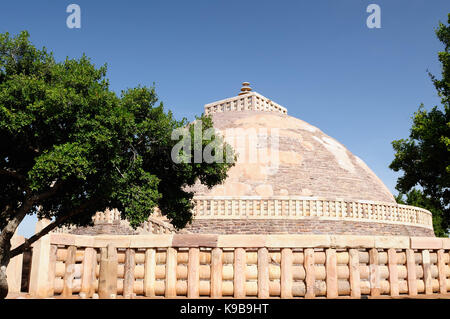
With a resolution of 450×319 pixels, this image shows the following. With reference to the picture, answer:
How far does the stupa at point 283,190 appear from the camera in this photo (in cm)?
1827

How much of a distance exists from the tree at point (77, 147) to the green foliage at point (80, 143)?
2 centimetres

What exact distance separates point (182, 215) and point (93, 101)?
172 inches

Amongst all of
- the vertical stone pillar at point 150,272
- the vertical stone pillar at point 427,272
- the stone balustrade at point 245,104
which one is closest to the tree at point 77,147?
the vertical stone pillar at point 150,272

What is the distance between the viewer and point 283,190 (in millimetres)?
21469

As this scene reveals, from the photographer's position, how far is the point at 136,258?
736cm

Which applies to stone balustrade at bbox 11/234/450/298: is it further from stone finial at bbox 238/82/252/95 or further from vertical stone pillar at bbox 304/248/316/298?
stone finial at bbox 238/82/252/95

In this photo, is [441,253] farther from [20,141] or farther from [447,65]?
[447,65]

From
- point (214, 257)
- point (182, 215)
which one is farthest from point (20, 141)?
point (214, 257)

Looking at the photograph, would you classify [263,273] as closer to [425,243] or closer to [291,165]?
[425,243]

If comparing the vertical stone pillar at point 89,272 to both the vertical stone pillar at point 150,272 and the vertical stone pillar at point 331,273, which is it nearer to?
the vertical stone pillar at point 150,272

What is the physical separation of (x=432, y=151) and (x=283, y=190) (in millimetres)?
7021

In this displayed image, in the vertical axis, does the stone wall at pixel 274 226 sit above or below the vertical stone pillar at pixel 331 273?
above

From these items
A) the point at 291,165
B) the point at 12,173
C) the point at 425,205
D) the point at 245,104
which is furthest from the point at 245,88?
the point at 12,173

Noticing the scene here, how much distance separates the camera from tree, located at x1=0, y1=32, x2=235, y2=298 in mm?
9430
